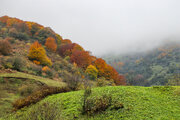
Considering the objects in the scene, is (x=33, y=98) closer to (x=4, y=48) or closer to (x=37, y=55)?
(x=4, y=48)

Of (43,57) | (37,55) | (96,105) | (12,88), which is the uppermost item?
(37,55)

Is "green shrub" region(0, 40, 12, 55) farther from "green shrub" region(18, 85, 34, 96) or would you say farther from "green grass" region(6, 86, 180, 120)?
"green grass" region(6, 86, 180, 120)

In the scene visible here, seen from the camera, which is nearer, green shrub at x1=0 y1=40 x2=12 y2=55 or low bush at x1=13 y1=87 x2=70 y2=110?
low bush at x1=13 y1=87 x2=70 y2=110

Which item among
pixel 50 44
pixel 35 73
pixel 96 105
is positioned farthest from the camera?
pixel 50 44

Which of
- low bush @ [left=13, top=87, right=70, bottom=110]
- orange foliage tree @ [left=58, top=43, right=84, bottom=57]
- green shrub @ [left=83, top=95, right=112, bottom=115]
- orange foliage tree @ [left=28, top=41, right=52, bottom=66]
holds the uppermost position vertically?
orange foliage tree @ [left=58, top=43, right=84, bottom=57]

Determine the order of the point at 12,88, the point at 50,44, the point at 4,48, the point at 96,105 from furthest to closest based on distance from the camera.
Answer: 1. the point at 50,44
2. the point at 4,48
3. the point at 12,88
4. the point at 96,105

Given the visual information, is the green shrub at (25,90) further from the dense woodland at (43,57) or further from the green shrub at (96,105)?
the green shrub at (96,105)

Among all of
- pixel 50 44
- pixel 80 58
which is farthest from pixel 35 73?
pixel 50 44

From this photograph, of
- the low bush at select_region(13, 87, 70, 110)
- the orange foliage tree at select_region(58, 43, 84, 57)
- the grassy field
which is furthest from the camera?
the orange foliage tree at select_region(58, 43, 84, 57)

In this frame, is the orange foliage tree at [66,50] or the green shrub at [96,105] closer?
the green shrub at [96,105]

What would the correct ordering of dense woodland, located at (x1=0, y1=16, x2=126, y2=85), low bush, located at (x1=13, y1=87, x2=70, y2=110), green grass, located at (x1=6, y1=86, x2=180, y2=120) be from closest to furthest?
green grass, located at (x1=6, y1=86, x2=180, y2=120) → low bush, located at (x1=13, y1=87, x2=70, y2=110) → dense woodland, located at (x1=0, y1=16, x2=126, y2=85)

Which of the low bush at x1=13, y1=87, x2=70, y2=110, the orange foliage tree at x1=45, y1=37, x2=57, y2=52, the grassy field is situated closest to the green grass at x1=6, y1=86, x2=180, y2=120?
the low bush at x1=13, y1=87, x2=70, y2=110

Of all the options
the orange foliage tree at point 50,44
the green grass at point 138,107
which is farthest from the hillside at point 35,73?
the green grass at point 138,107

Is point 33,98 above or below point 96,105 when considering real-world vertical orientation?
below
